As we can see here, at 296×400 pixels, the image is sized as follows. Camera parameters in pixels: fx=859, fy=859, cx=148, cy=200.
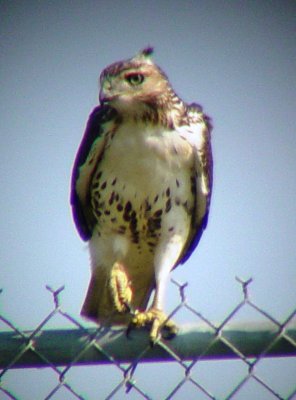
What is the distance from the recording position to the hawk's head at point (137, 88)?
16.8ft

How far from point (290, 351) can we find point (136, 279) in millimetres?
2789

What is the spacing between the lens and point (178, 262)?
5703 mm

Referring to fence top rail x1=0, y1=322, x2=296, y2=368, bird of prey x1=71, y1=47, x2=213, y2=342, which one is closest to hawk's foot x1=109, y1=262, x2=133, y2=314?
bird of prey x1=71, y1=47, x2=213, y2=342

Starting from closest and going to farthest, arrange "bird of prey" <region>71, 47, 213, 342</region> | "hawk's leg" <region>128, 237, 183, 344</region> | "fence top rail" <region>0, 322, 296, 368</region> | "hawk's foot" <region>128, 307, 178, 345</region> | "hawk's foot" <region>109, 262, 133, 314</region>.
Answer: "fence top rail" <region>0, 322, 296, 368</region>
"hawk's foot" <region>128, 307, 178, 345</region>
"hawk's leg" <region>128, 237, 183, 344</region>
"hawk's foot" <region>109, 262, 133, 314</region>
"bird of prey" <region>71, 47, 213, 342</region>

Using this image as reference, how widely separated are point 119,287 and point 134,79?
4.39ft

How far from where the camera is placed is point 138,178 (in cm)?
522

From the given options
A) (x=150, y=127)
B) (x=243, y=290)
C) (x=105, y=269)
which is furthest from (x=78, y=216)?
(x=243, y=290)

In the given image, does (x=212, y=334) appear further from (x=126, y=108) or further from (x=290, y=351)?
(x=126, y=108)

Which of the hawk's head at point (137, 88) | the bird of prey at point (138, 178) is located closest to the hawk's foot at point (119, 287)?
the bird of prey at point (138, 178)

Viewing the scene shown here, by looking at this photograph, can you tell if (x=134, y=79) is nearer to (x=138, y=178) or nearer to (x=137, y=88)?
(x=137, y=88)

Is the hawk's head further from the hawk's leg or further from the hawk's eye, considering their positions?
the hawk's leg

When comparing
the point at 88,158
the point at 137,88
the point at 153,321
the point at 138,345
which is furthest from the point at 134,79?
the point at 138,345

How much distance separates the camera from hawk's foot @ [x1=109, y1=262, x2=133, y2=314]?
508 cm

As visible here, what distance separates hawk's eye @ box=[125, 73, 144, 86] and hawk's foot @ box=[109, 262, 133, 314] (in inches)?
45.8
